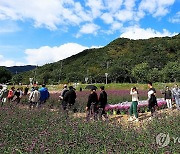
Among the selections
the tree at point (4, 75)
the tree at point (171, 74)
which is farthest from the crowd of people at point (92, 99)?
the tree at point (4, 75)

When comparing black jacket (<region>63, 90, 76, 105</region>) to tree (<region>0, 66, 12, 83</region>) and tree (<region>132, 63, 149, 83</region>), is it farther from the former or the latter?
tree (<region>0, 66, 12, 83</region>)

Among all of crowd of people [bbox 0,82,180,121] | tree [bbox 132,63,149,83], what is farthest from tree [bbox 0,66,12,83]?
crowd of people [bbox 0,82,180,121]

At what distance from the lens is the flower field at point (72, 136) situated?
494cm

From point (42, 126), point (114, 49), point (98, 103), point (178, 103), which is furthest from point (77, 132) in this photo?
point (114, 49)

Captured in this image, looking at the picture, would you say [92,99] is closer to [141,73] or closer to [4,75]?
[141,73]

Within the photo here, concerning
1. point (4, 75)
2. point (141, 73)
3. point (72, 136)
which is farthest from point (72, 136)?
point (4, 75)

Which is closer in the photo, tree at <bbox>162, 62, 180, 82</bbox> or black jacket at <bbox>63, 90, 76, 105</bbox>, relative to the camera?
black jacket at <bbox>63, 90, 76, 105</bbox>

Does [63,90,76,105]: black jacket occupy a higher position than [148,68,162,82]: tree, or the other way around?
[148,68,162,82]: tree

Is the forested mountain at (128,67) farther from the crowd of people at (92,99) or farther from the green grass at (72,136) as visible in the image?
the green grass at (72,136)

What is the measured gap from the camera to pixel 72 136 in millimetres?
6066

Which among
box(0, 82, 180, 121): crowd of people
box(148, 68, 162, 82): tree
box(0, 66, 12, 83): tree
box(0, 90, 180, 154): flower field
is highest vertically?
box(0, 66, 12, 83): tree

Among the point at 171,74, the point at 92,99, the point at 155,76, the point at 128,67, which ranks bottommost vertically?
the point at 92,99

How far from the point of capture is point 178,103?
16.6 meters

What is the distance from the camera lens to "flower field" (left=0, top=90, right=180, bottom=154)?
4.94 m
